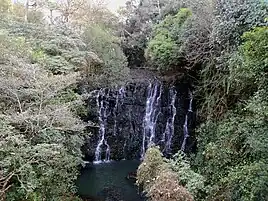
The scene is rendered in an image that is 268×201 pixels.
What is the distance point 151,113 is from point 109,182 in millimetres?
3439

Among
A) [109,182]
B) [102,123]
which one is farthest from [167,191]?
[102,123]

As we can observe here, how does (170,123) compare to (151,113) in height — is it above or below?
below

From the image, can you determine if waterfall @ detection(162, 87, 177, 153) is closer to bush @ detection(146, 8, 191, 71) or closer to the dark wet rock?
bush @ detection(146, 8, 191, 71)

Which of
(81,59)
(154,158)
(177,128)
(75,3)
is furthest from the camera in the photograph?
(75,3)

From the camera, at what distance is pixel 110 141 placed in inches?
516

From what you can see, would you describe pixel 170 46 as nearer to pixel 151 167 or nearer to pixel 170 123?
pixel 170 123

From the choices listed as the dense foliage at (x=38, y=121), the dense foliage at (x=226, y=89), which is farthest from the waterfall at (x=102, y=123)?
the dense foliage at (x=38, y=121)

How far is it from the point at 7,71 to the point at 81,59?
9.20ft

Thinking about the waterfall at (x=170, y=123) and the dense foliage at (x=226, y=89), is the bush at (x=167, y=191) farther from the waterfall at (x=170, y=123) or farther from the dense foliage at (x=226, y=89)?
the waterfall at (x=170, y=123)

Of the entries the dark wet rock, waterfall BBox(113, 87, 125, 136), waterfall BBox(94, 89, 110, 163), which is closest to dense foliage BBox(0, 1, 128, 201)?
the dark wet rock

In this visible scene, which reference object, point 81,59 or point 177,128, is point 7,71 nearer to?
point 81,59

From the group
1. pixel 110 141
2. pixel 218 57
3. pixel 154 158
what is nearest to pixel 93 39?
pixel 110 141

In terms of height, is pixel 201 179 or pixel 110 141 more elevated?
pixel 201 179

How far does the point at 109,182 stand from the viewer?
10.7 metres
